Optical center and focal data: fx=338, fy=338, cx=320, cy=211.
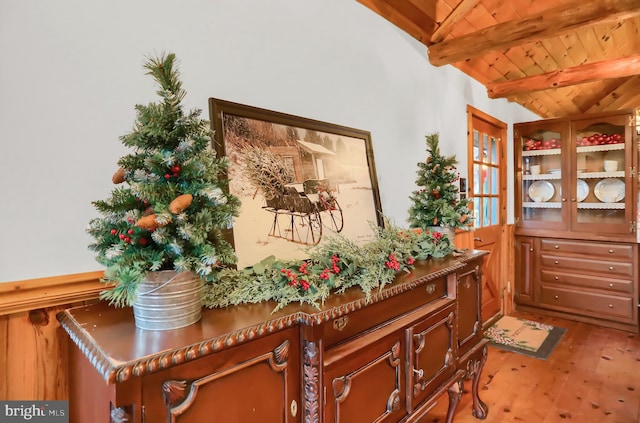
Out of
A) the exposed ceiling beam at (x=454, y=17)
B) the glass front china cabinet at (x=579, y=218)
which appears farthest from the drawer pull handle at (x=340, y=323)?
the glass front china cabinet at (x=579, y=218)

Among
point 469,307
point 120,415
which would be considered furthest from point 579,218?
point 120,415

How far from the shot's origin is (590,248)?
352 cm

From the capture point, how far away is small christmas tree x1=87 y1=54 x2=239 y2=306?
748mm

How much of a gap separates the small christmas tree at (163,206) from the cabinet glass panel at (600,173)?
4.10 m

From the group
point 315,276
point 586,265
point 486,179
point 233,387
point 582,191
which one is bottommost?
point 586,265

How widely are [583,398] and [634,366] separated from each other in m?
0.83

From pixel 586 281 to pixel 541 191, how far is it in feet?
3.45

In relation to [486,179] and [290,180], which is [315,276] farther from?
[486,179]

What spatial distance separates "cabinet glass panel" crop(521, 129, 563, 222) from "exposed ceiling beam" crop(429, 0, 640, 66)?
1.93 meters

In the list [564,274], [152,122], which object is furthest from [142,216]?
[564,274]

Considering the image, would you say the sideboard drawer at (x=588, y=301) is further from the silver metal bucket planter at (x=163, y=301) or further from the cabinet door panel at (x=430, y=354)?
the silver metal bucket planter at (x=163, y=301)

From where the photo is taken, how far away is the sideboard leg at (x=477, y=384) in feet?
5.95

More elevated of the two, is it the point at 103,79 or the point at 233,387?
the point at 103,79

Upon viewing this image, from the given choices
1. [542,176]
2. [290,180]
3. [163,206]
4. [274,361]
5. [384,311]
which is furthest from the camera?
[542,176]
